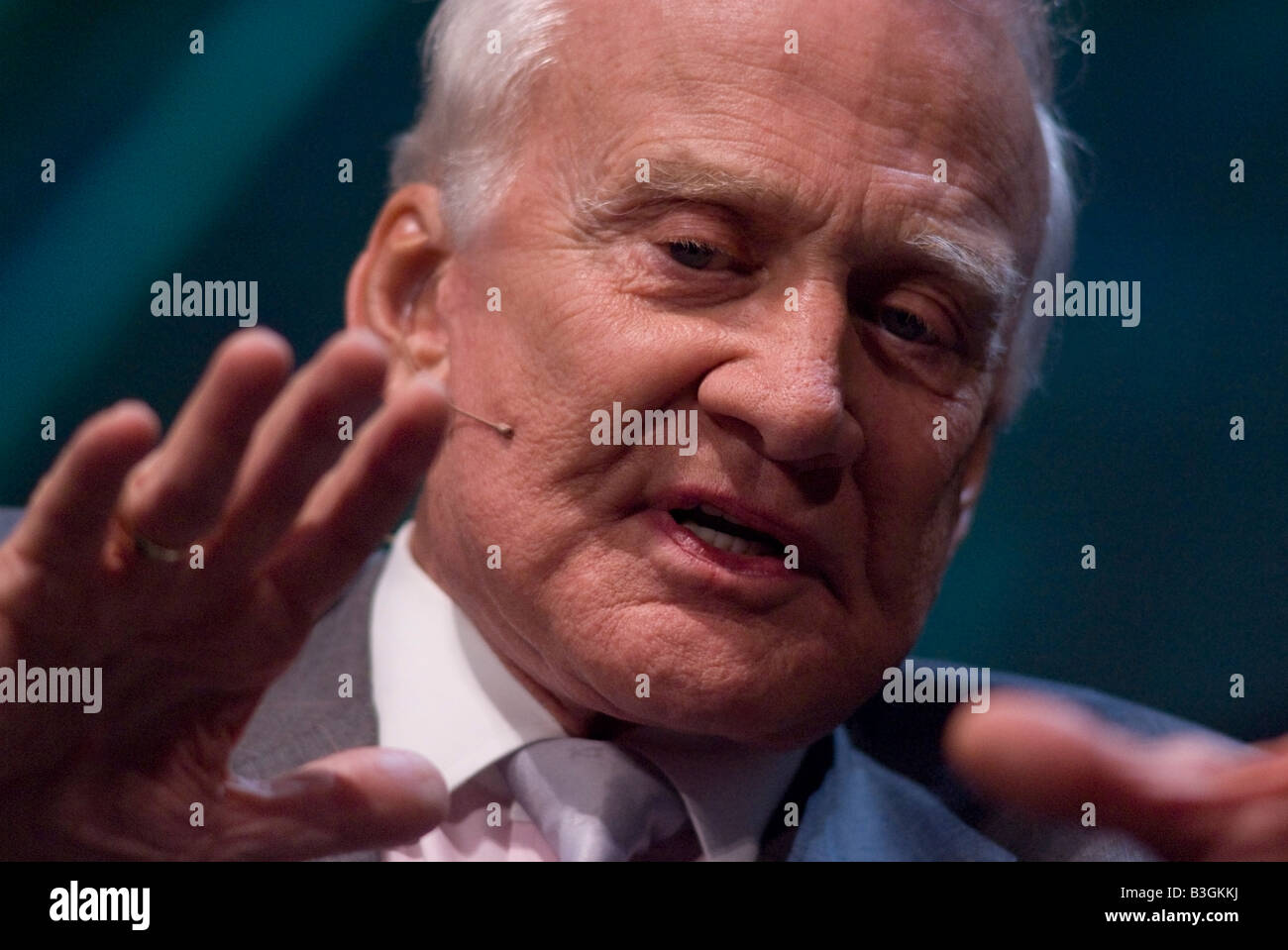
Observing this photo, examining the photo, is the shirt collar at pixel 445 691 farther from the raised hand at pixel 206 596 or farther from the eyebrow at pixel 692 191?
the eyebrow at pixel 692 191

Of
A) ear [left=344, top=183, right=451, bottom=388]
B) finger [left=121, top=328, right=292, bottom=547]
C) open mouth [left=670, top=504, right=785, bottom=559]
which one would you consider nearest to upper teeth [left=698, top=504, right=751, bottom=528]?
open mouth [left=670, top=504, right=785, bottom=559]

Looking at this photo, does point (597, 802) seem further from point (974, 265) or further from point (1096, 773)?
point (974, 265)

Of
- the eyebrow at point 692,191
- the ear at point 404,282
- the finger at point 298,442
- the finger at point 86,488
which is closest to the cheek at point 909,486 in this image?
the eyebrow at point 692,191

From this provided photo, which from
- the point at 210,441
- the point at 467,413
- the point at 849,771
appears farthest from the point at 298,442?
the point at 849,771

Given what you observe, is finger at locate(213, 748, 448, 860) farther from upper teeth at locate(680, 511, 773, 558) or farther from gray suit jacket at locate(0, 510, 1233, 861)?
upper teeth at locate(680, 511, 773, 558)

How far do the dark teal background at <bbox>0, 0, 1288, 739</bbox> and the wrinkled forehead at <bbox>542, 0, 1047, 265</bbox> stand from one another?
0.37 meters

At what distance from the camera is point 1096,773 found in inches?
37.7

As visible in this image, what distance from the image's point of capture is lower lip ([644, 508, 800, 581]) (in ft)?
4.04

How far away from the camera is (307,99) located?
5.14ft

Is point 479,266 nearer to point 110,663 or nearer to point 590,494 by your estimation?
point 590,494

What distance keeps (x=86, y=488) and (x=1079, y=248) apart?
4.21ft

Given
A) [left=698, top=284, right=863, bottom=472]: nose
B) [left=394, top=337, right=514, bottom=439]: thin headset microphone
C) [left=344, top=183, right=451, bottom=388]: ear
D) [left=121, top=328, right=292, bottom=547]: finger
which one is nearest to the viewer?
[left=121, top=328, right=292, bottom=547]: finger

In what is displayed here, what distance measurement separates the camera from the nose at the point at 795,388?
1.18m
